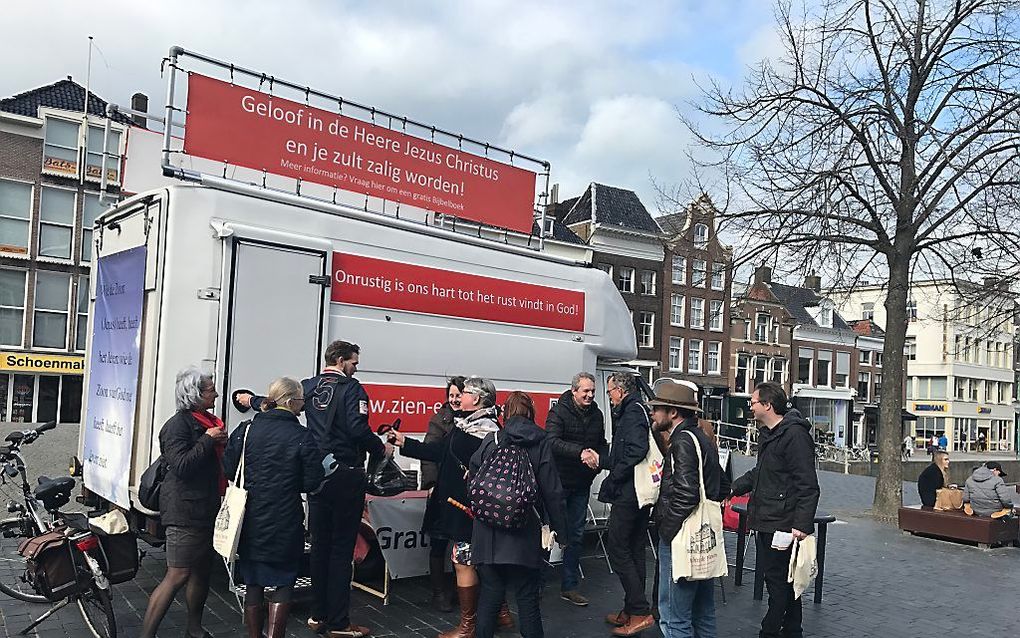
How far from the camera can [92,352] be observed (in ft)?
21.6

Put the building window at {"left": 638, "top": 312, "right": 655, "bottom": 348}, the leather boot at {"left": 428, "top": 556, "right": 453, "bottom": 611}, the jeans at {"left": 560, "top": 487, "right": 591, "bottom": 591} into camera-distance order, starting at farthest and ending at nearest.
Answer: the building window at {"left": 638, "top": 312, "right": 655, "bottom": 348} → the jeans at {"left": 560, "top": 487, "right": 591, "bottom": 591} → the leather boot at {"left": 428, "top": 556, "right": 453, "bottom": 611}

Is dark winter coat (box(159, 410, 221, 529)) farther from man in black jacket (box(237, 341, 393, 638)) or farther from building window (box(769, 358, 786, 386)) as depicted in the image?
building window (box(769, 358, 786, 386))

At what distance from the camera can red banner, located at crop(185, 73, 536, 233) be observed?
6.48m

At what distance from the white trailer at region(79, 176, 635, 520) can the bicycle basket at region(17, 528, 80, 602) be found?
71cm

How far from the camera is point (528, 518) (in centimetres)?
475

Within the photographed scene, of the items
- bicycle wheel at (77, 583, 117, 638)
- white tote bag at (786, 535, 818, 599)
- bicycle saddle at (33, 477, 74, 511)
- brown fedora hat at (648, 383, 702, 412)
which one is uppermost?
brown fedora hat at (648, 383, 702, 412)

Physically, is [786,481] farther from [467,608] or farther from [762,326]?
[762,326]

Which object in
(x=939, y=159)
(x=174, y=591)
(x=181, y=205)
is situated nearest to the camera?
(x=174, y=591)

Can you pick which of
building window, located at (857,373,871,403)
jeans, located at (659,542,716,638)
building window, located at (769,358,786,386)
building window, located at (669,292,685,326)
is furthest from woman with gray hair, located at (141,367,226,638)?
building window, located at (857,373,871,403)

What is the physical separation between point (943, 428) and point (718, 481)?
63172 millimetres

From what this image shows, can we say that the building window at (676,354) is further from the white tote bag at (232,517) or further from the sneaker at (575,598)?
the white tote bag at (232,517)

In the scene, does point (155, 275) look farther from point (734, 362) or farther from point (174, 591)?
point (734, 362)

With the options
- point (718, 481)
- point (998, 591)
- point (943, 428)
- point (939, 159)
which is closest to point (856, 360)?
point (943, 428)

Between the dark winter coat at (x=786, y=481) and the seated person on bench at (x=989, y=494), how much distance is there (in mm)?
6939
